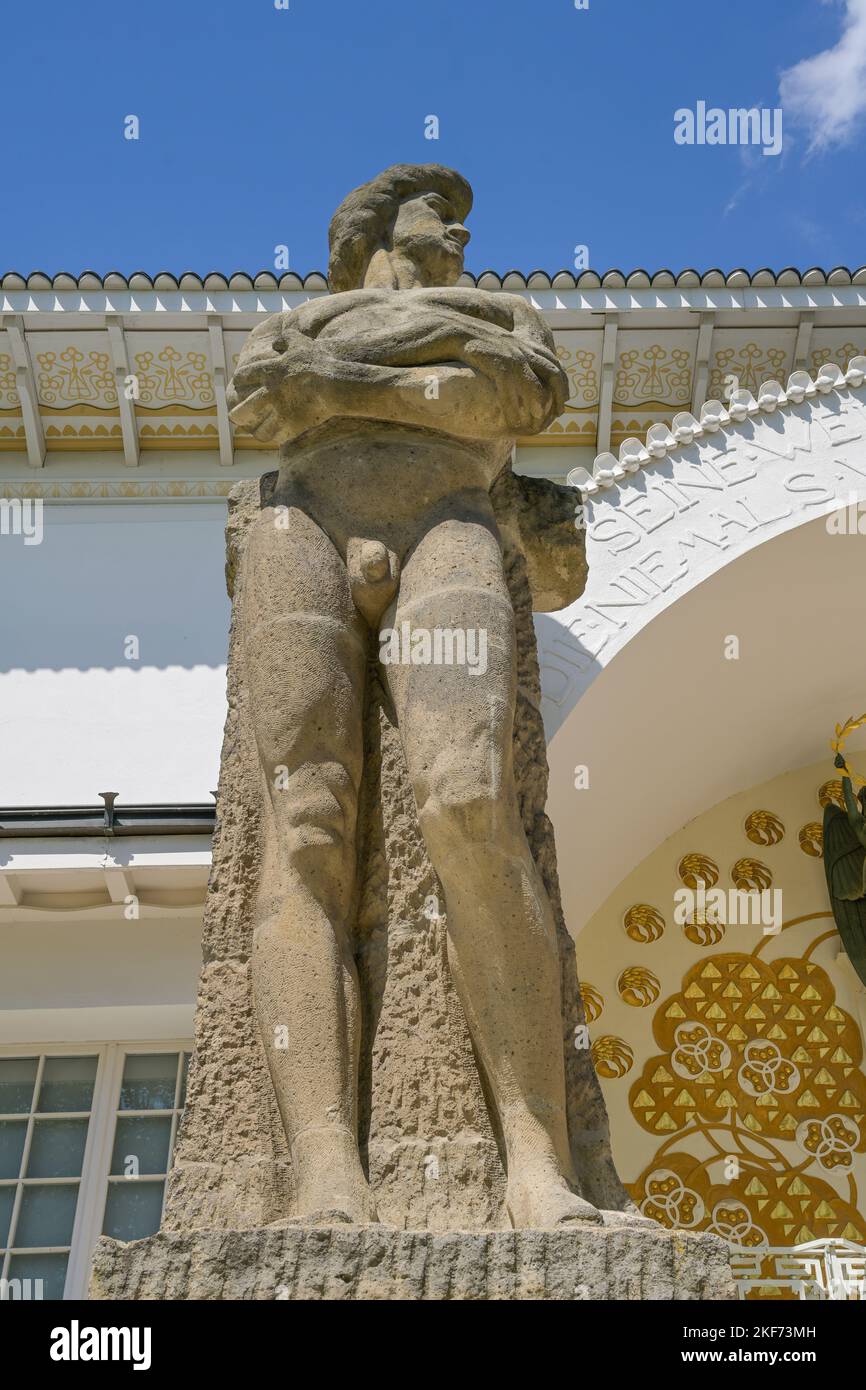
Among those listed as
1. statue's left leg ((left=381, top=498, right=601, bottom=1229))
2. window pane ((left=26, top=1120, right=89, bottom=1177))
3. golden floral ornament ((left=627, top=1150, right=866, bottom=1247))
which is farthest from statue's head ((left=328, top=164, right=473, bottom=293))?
golden floral ornament ((left=627, top=1150, right=866, bottom=1247))

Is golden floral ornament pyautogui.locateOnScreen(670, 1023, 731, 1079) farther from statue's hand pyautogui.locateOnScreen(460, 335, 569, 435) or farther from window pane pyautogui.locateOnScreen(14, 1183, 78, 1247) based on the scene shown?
statue's hand pyautogui.locateOnScreen(460, 335, 569, 435)

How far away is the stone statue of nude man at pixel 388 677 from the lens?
2543 mm

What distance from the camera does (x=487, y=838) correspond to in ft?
8.50

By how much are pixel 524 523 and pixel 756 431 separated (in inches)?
132

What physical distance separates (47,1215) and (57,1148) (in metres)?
0.25

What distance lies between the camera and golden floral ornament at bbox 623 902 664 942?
700cm

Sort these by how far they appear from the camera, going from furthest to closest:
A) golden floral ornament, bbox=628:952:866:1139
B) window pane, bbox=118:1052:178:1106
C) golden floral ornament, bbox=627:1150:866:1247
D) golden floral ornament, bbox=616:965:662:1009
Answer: golden floral ornament, bbox=616:965:662:1009
golden floral ornament, bbox=628:952:866:1139
golden floral ornament, bbox=627:1150:866:1247
window pane, bbox=118:1052:178:1106

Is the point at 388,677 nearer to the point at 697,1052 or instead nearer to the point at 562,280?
the point at 697,1052

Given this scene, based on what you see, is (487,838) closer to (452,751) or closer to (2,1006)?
(452,751)

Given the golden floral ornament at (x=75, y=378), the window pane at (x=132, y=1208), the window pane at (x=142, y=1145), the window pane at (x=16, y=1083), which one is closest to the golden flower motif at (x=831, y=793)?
the window pane at (x=142, y=1145)

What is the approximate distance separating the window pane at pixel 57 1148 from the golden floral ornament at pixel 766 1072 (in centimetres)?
272

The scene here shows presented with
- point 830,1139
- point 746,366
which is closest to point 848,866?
point 830,1139

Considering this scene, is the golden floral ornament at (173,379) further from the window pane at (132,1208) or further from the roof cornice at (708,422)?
the window pane at (132,1208)

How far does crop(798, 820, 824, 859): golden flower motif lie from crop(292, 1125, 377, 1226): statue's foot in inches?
202
